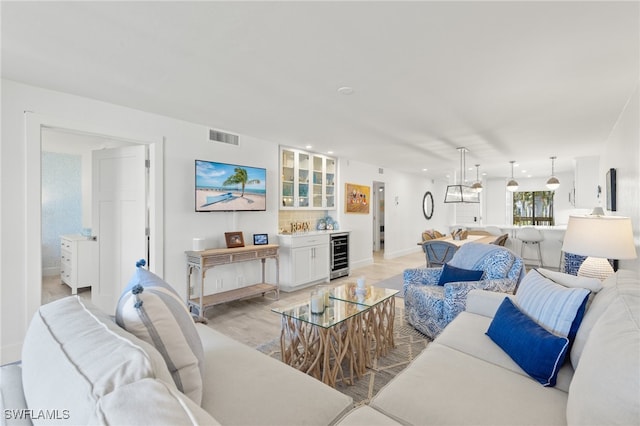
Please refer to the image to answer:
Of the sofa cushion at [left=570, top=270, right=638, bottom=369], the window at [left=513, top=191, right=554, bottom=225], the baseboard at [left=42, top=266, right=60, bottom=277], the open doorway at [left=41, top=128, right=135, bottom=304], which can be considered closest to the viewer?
the sofa cushion at [left=570, top=270, right=638, bottom=369]

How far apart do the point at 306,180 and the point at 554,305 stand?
442cm

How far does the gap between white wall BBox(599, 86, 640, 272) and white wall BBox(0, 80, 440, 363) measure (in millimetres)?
4219

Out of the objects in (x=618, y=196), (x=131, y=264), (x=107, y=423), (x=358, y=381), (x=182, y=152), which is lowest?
(x=358, y=381)

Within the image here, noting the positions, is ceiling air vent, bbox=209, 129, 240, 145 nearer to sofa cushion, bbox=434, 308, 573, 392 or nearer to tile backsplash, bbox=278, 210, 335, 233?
tile backsplash, bbox=278, 210, 335, 233

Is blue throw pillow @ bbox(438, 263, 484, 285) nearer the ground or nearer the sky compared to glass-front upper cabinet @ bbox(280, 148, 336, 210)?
nearer the ground

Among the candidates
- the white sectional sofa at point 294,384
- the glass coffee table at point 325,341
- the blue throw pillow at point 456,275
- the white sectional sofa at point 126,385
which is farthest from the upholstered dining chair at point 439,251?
the white sectional sofa at point 126,385

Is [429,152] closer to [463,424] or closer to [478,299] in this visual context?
[478,299]

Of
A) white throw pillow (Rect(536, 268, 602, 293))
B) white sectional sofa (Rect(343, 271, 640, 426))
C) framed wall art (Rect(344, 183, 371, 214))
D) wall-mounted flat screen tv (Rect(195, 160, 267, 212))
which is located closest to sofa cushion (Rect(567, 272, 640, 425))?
white sectional sofa (Rect(343, 271, 640, 426))

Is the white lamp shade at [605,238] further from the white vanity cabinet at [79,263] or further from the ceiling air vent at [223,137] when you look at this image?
the white vanity cabinet at [79,263]

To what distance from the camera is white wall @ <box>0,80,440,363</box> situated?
260cm

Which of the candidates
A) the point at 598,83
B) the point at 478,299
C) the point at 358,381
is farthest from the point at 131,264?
the point at 598,83

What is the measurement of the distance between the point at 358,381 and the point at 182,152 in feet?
10.7

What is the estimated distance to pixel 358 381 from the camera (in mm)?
2289

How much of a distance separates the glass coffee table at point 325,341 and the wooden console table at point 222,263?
161cm
